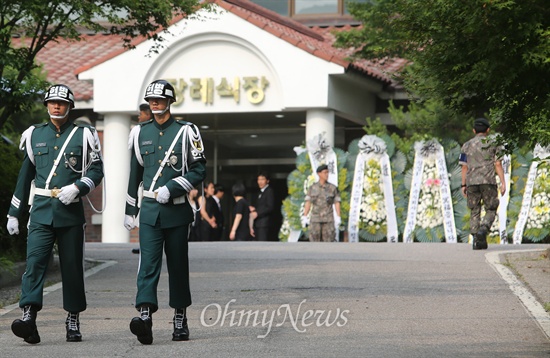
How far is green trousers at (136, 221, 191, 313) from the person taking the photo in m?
9.34

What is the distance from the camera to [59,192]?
31.6 feet

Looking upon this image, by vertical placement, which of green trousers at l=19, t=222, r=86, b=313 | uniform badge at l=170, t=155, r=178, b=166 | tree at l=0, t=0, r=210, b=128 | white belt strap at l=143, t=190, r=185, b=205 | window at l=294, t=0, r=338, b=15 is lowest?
green trousers at l=19, t=222, r=86, b=313

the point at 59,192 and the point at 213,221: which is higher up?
the point at 59,192

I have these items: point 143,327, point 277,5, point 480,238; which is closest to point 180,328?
point 143,327

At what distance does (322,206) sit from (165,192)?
578 inches

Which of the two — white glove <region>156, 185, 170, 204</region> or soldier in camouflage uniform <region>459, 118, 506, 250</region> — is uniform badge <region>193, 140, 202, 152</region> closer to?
white glove <region>156, 185, 170, 204</region>

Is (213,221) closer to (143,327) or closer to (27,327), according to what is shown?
(27,327)

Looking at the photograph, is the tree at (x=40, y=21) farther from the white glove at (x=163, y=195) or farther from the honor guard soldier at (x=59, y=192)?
the white glove at (x=163, y=195)

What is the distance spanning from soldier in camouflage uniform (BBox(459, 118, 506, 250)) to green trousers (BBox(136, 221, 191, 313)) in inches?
343

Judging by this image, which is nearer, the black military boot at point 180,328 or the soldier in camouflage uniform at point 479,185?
the black military boot at point 180,328

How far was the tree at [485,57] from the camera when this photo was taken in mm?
7504

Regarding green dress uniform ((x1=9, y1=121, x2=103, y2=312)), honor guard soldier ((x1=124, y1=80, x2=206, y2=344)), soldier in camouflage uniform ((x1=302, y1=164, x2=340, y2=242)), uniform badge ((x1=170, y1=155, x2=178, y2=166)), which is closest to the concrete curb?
honor guard soldier ((x1=124, y1=80, x2=206, y2=344))

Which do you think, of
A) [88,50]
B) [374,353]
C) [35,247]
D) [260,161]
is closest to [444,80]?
[374,353]

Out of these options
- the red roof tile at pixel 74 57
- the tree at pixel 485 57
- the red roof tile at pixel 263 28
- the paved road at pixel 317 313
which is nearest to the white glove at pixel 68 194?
the paved road at pixel 317 313
